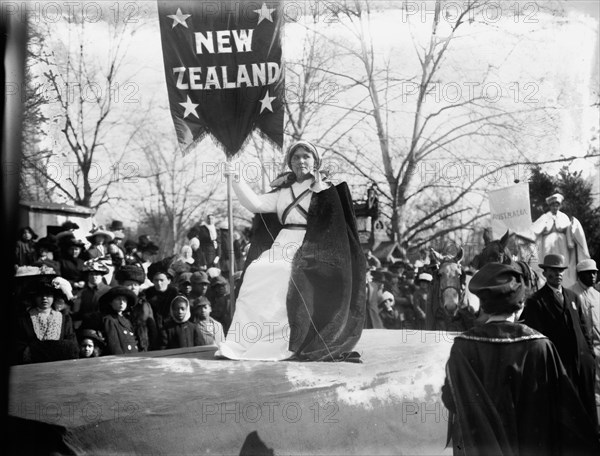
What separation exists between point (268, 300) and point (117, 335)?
150 cm

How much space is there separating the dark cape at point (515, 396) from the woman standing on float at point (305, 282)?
1.86 meters

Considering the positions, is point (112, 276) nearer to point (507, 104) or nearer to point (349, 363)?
point (349, 363)

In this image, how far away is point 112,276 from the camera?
816cm

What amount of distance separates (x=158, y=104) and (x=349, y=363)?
105 inches

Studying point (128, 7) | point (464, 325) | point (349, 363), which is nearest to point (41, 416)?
point (349, 363)

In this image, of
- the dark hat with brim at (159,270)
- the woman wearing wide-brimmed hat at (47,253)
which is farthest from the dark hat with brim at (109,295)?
the dark hat with brim at (159,270)

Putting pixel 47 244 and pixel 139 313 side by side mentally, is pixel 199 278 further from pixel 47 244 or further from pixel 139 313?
pixel 47 244

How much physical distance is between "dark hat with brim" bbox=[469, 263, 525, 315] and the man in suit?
223cm

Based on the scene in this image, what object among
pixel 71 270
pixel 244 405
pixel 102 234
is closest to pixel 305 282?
pixel 244 405

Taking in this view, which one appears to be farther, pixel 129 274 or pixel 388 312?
Result: pixel 388 312

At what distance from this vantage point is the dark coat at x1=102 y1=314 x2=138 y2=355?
6508 millimetres

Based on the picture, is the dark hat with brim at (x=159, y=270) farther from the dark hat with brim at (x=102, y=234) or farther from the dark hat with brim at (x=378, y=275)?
the dark hat with brim at (x=378, y=275)

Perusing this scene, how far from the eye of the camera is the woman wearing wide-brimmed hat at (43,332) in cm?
606

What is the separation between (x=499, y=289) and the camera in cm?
369
